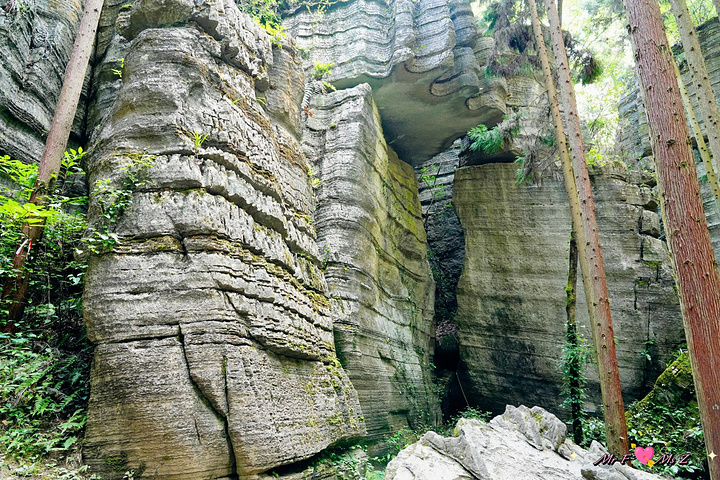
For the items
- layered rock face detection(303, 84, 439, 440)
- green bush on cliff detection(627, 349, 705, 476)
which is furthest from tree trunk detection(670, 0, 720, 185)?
layered rock face detection(303, 84, 439, 440)

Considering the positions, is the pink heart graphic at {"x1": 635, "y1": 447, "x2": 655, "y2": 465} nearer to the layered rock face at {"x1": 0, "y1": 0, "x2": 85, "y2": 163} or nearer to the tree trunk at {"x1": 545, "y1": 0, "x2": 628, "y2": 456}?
the tree trunk at {"x1": 545, "y1": 0, "x2": 628, "y2": 456}

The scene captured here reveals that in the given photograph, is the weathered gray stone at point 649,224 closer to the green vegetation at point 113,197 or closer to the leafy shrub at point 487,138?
the leafy shrub at point 487,138

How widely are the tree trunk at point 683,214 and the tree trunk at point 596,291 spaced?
3.63 metres

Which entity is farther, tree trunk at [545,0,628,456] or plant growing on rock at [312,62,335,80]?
plant growing on rock at [312,62,335,80]

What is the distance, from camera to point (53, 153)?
19.4 feet

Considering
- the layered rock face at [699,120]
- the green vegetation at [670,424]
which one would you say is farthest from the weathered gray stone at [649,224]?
the green vegetation at [670,424]

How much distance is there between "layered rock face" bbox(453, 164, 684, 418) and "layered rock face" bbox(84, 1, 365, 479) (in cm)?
660

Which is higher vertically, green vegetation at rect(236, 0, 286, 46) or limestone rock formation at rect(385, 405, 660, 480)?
green vegetation at rect(236, 0, 286, 46)

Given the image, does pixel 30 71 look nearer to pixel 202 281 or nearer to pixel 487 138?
pixel 202 281

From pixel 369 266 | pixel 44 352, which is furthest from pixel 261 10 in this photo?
pixel 44 352

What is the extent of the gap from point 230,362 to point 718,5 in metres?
7.86

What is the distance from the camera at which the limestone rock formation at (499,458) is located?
4621 mm

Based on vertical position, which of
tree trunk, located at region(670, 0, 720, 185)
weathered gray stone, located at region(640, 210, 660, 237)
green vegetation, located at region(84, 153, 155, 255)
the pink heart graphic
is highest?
tree trunk, located at region(670, 0, 720, 185)

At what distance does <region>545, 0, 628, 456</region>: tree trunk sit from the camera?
7605mm
